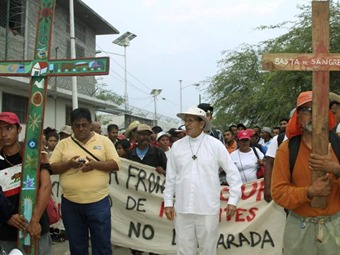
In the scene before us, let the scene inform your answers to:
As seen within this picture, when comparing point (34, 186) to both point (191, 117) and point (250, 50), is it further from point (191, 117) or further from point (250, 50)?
point (250, 50)

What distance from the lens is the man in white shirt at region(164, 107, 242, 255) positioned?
4.65 meters

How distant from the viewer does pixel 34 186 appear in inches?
157

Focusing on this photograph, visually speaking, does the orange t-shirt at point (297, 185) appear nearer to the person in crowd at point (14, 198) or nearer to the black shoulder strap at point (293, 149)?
the black shoulder strap at point (293, 149)

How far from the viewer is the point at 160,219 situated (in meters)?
6.70

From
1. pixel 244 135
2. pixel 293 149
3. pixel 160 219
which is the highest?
pixel 244 135

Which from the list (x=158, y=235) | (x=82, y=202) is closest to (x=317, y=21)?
(x=82, y=202)


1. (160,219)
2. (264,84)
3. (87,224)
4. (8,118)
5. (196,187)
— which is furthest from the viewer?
(264,84)

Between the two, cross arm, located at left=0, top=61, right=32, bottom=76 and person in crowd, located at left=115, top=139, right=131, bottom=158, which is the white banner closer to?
person in crowd, located at left=115, top=139, right=131, bottom=158

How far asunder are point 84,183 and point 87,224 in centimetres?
47

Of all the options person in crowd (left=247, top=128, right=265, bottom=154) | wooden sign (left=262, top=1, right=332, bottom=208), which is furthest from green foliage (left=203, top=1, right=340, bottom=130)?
wooden sign (left=262, top=1, right=332, bottom=208)

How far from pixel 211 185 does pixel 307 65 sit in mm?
1841

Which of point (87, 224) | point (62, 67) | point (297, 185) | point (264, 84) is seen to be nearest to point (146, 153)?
point (87, 224)

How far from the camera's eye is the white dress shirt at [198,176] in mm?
4656

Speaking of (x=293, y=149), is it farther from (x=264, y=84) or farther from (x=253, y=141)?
(x=264, y=84)
